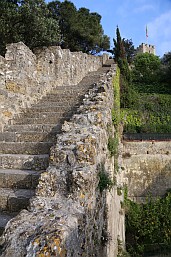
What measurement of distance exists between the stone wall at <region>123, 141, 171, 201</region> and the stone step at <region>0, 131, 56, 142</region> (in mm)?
7616

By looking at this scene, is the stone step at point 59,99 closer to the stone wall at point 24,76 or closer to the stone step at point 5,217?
the stone wall at point 24,76

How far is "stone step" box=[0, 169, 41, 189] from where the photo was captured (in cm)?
317

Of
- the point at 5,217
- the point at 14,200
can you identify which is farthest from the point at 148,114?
the point at 5,217

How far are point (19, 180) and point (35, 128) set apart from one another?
1661mm

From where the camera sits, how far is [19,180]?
321 cm

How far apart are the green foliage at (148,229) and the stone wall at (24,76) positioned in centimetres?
628

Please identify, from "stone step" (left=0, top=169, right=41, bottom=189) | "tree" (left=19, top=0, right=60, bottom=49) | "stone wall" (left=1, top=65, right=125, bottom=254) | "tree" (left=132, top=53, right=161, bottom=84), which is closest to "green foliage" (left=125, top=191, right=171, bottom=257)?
"stone wall" (left=1, top=65, right=125, bottom=254)

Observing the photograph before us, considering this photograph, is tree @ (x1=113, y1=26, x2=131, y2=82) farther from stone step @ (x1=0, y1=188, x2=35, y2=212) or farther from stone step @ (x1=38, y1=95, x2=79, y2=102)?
stone step @ (x1=0, y1=188, x2=35, y2=212)

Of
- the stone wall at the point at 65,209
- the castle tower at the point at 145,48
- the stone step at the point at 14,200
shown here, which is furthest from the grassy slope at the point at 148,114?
the castle tower at the point at 145,48

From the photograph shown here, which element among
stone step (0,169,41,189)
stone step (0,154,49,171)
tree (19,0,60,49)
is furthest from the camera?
tree (19,0,60,49)

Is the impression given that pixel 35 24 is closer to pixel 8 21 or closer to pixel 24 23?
pixel 24 23

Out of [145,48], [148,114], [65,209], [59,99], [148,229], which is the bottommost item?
[148,229]

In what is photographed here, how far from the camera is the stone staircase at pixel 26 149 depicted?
290 centimetres

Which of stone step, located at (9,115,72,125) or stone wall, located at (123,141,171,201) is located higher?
stone step, located at (9,115,72,125)
